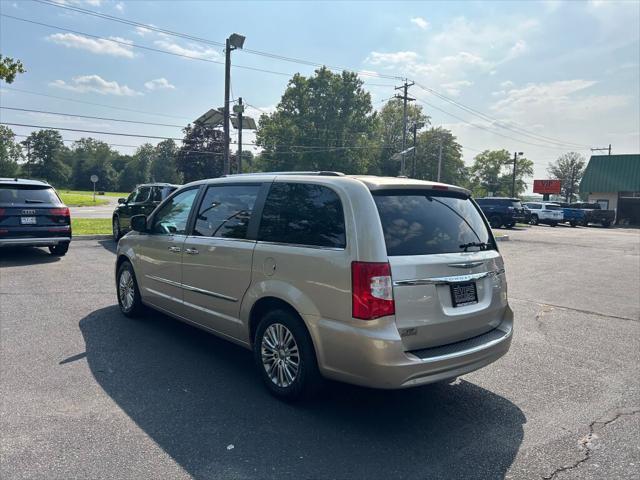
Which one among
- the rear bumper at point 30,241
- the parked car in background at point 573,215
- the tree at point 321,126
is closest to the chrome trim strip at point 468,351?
the rear bumper at point 30,241

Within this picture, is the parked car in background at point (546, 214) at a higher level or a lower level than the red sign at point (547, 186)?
lower

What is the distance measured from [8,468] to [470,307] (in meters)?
3.24

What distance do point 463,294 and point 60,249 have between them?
1044 cm

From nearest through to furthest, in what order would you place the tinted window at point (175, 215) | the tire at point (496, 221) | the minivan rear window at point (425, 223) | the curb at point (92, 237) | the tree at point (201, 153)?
the minivan rear window at point (425, 223) < the tinted window at point (175, 215) < the curb at point (92, 237) < the tire at point (496, 221) < the tree at point (201, 153)

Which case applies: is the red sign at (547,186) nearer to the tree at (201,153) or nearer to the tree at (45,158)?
the tree at (201,153)

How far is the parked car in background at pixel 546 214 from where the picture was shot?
3691 cm

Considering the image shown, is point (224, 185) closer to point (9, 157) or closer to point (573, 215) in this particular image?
point (573, 215)

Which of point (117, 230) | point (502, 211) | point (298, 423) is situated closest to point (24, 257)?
point (117, 230)

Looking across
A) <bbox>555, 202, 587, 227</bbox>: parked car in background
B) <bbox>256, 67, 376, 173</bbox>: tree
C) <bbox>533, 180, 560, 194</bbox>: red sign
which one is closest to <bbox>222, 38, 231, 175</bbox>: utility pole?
<bbox>555, 202, 587, 227</bbox>: parked car in background

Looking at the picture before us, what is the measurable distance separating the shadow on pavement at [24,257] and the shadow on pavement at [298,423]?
259 inches

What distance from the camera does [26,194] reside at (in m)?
10.1

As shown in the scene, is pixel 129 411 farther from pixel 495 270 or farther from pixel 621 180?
pixel 621 180

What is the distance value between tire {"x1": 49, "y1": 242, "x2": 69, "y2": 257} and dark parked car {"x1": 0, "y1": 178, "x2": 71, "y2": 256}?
9 cm

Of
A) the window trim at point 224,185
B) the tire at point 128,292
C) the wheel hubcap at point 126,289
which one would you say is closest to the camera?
the window trim at point 224,185
